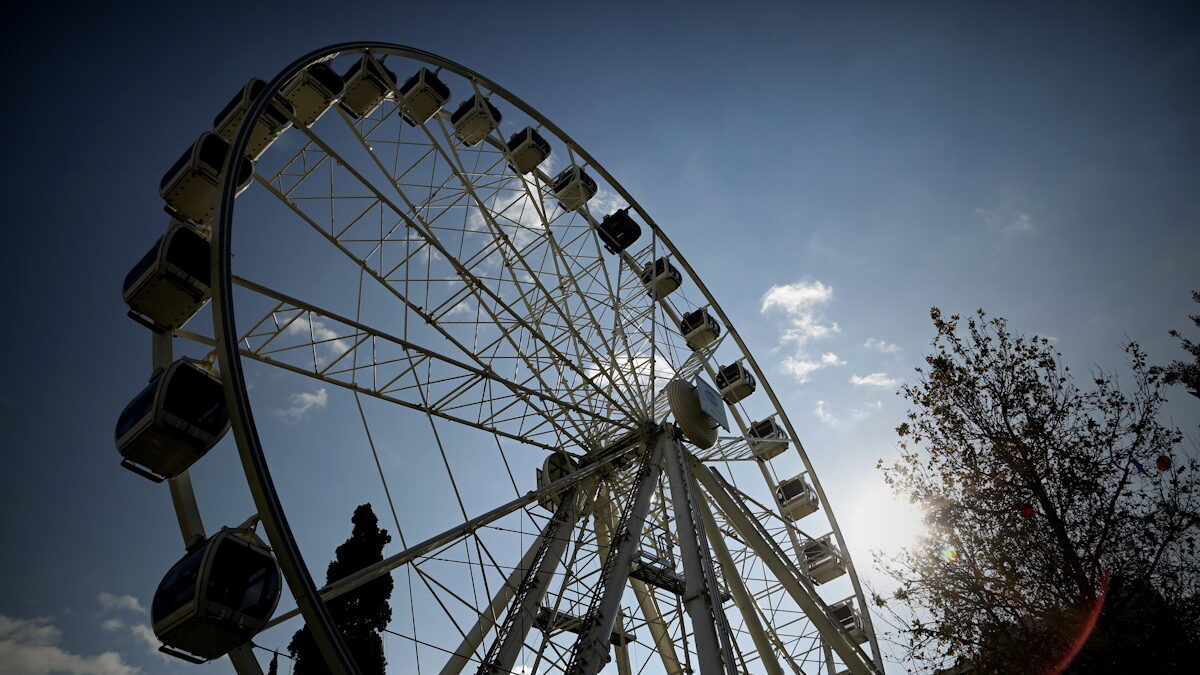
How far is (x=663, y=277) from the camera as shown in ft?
60.1

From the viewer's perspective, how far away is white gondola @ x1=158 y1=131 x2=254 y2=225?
9.14 metres

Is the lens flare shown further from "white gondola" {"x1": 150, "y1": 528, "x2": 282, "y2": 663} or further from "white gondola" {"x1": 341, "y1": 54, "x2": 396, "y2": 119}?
"white gondola" {"x1": 341, "y1": 54, "x2": 396, "y2": 119}

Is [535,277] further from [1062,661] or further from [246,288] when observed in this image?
[1062,661]

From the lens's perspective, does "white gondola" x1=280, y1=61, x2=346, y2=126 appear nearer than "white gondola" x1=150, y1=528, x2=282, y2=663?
No

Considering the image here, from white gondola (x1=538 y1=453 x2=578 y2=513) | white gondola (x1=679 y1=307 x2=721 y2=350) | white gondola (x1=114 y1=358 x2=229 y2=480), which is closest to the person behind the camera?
white gondola (x1=114 y1=358 x2=229 y2=480)

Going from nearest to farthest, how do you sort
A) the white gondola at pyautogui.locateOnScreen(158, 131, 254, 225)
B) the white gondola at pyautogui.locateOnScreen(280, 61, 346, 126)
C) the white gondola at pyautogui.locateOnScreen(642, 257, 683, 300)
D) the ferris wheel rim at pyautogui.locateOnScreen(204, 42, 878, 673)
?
the ferris wheel rim at pyautogui.locateOnScreen(204, 42, 878, 673), the white gondola at pyautogui.locateOnScreen(158, 131, 254, 225), the white gondola at pyautogui.locateOnScreen(280, 61, 346, 126), the white gondola at pyautogui.locateOnScreen(642, 257, 683, 300)

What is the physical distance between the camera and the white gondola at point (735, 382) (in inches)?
769

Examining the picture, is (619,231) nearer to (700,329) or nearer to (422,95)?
(700,329)

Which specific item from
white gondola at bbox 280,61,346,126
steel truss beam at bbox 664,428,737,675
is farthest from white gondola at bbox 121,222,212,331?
steel truss beam at bbox 664,428,737,675

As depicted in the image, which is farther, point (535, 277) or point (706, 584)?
point (535, 277)

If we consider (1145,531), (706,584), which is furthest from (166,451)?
(1145,531)

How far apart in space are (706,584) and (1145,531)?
5635 mm

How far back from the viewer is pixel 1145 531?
8.54 m

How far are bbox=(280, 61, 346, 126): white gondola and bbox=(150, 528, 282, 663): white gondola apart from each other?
321 inches
